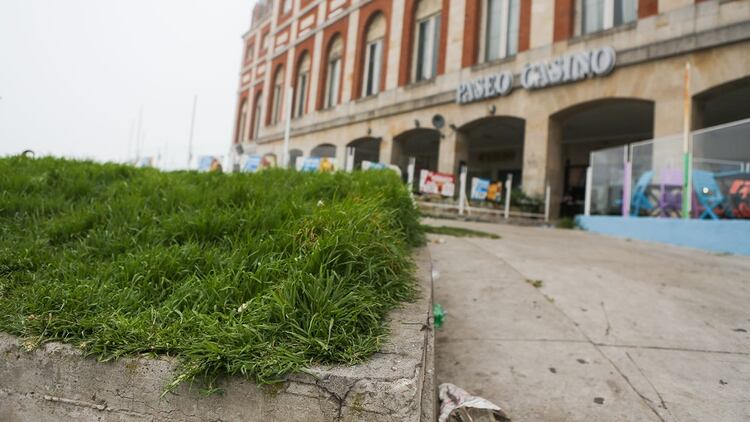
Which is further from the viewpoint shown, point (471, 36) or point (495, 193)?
point (471, 36)

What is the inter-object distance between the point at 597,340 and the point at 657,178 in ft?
25.9

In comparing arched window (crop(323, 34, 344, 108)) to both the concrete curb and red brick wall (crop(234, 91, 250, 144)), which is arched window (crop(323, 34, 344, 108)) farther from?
the concrete curb

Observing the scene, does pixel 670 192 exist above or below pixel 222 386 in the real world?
above

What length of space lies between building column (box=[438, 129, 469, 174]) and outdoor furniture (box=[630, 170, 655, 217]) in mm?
7921

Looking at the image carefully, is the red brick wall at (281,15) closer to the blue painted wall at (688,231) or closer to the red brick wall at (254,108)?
the red brick wall at (254,108)

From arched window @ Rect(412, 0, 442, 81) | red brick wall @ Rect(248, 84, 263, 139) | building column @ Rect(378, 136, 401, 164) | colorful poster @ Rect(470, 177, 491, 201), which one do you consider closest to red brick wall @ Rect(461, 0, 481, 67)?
arched window @ Rect(412, 0, 442, 81)

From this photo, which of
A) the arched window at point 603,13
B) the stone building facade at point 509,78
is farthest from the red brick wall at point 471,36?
the arched window at point 603,13

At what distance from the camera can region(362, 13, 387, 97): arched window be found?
21.0 meters

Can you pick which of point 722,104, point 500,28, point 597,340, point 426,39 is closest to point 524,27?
point 500,28

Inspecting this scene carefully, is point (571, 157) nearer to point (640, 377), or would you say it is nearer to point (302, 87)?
point (302, 87)

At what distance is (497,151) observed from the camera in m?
23.6

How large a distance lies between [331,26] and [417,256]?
78.7ft

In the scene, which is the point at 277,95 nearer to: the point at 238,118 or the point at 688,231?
the point at 238,118

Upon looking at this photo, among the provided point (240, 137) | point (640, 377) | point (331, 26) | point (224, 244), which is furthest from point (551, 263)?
point (240, 137)
